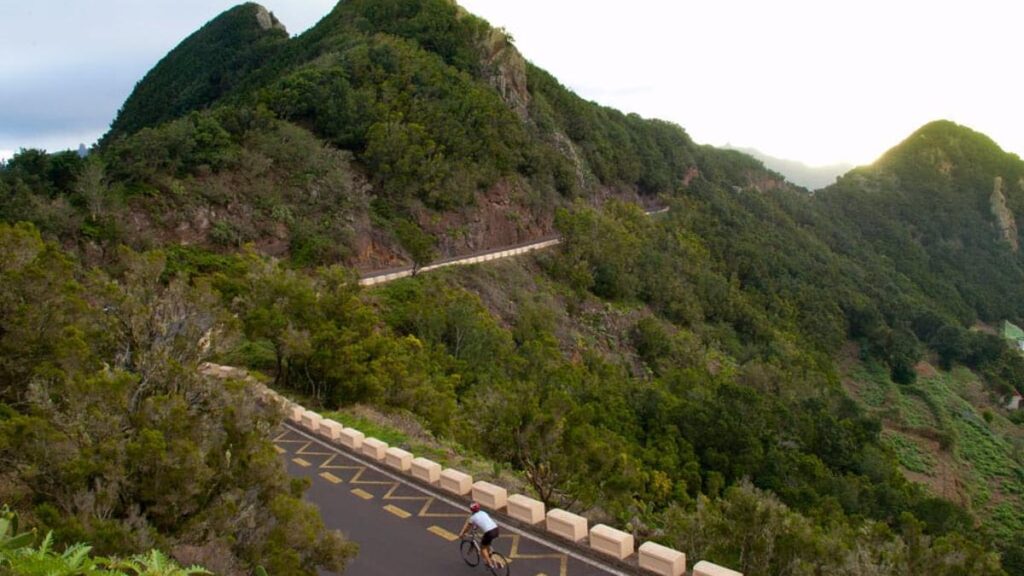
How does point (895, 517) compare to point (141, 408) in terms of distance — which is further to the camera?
point (895, 517)

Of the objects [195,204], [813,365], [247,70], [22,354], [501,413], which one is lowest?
[813,365]

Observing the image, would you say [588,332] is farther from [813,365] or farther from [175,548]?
[175,548]

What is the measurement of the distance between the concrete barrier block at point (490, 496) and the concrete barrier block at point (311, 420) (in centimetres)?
552

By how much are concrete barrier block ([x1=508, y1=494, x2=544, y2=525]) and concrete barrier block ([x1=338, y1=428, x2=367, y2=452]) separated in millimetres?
4725

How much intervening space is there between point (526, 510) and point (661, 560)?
2.58 metres

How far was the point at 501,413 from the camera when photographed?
1478 centimetres

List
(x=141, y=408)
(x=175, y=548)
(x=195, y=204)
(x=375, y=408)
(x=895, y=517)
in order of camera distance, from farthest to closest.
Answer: (x=195, y=204), (x=895, y=517), (x=375, y=408), (x=141, y=408), (x=175, y=548)

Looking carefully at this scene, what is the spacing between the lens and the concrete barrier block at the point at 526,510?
11695mm

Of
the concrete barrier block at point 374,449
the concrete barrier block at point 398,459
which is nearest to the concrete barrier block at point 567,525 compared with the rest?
the concrete barrier block at point 398,459

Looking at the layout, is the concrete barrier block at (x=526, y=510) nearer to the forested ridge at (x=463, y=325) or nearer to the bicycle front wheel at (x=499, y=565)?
the forested ridge at (x=463, y=325)

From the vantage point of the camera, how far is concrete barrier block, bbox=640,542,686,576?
9.91 metres

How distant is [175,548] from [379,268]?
30237 mm

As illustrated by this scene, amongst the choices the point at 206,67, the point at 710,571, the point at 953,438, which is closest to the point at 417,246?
the point at 710,571

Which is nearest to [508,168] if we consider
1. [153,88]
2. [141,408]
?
[141,408]
